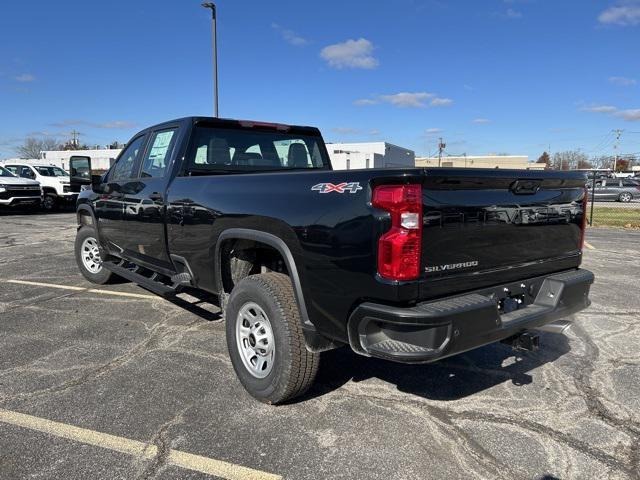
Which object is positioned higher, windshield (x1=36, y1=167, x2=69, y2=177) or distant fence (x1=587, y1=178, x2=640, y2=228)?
windshield (x1=36, y1=167, x2=69, y2=177)

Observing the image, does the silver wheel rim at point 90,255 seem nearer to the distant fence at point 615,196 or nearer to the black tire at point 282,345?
the black tire at point 282,345

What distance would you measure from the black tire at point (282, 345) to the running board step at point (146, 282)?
4.10 feet

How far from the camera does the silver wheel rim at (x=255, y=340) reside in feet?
10.9

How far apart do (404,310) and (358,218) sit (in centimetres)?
54

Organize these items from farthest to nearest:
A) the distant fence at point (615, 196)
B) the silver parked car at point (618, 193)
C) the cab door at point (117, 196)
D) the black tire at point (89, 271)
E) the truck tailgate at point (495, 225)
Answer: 1. the silver parked car at point (618, 193)
2. the distant fence at point (615, 196)
3. the black tire at point (89, 271)
4. the cab door at point (117, 196)
5. the truck tailgate at point (495, 225)

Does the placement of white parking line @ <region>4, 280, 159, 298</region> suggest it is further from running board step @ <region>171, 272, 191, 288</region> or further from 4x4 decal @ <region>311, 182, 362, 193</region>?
4x4 decal @ <region>311, 182, 362, 193</region>

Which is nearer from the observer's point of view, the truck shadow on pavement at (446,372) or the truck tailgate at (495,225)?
the truck tailgate at (495,225)

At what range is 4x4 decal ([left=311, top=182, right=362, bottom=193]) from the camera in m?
2.63

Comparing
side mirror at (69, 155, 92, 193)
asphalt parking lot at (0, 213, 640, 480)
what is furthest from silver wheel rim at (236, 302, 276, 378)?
side mirror at (69, 155, 92, 193)

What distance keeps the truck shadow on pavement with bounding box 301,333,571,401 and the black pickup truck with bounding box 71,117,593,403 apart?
0.61m

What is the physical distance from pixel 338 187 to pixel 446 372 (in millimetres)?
2012

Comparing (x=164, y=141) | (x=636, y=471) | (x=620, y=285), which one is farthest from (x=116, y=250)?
(x=620, y=285)

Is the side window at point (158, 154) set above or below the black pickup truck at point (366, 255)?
above

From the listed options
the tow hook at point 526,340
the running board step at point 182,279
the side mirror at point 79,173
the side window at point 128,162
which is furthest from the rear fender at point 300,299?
the side mirror at point 79,173
